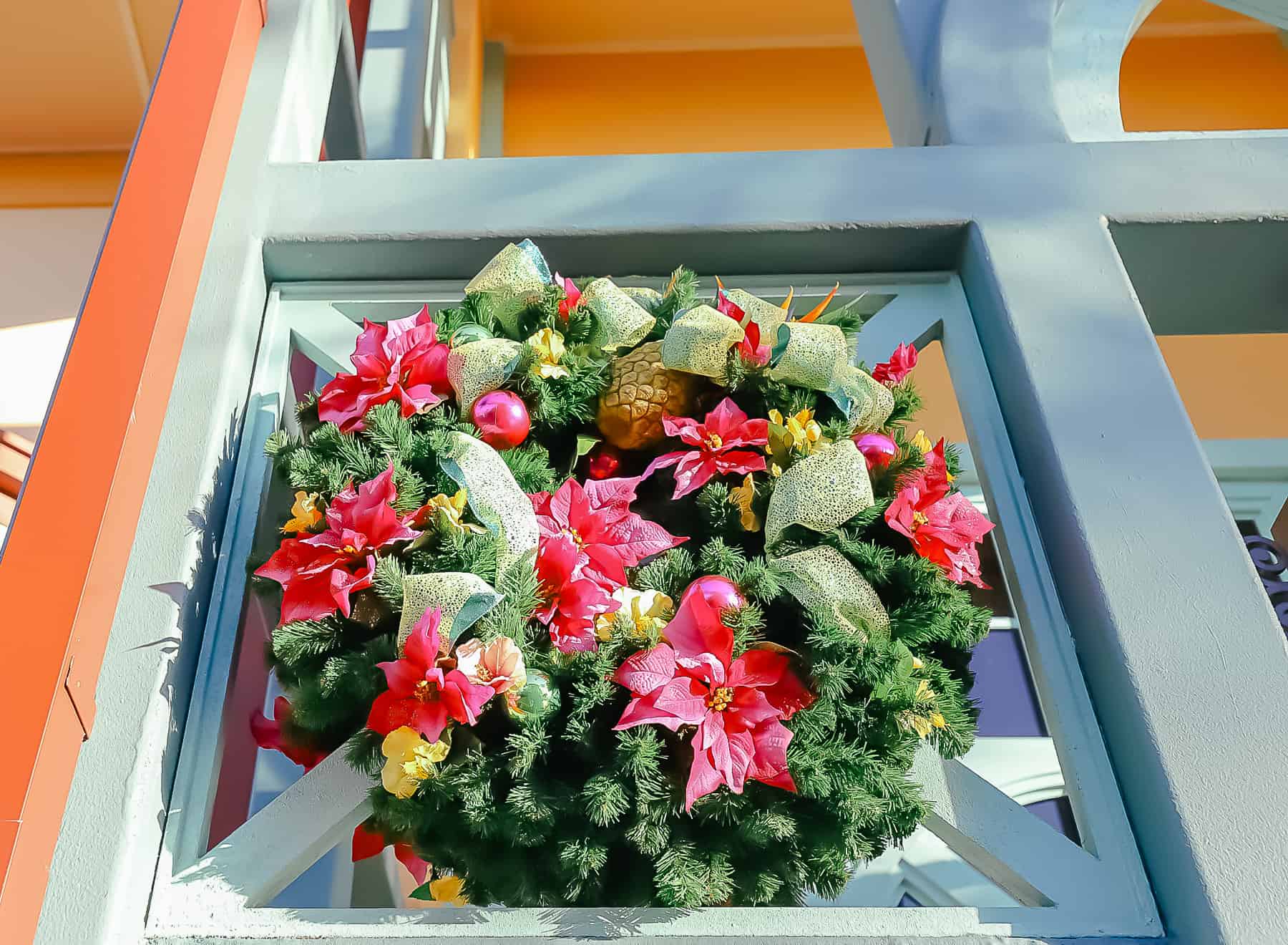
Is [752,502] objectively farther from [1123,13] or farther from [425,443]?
[1123,13]

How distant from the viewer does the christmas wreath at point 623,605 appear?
3.44 ft

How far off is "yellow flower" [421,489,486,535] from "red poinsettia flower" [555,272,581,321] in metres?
0.36

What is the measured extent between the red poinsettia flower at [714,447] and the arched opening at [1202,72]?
354 cm

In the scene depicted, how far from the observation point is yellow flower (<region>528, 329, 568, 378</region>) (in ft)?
4.44

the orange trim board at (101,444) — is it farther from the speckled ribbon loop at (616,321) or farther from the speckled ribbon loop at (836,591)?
the speckled ribbon loop at (836,591)

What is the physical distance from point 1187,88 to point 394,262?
3.82m

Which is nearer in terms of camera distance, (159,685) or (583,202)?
(159,685)

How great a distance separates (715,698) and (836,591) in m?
0.19

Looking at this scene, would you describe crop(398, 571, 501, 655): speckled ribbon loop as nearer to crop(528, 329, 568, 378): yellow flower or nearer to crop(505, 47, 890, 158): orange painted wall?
crop(528, 329, 568, 378): yellow flower

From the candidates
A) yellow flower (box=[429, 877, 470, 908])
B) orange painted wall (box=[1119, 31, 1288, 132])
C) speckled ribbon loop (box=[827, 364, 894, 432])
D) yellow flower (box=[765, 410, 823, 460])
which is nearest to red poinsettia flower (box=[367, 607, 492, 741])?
yellow flower (box=[429, 877, 470, 908])

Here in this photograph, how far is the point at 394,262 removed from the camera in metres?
1.71

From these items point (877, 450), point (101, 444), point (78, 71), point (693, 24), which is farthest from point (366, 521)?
point (693, 24)

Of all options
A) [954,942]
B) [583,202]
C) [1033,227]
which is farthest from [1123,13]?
[954,942]

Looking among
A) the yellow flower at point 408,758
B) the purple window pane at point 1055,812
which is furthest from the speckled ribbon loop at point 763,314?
the purple window pane at point 1055,812
